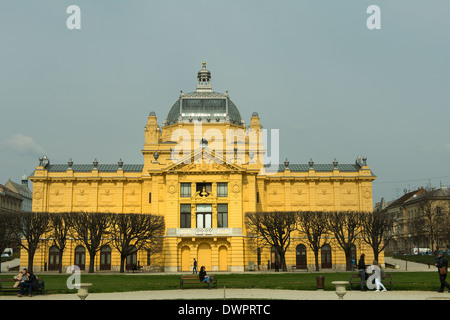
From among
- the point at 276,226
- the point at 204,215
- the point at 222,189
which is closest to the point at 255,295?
the point at 276,226

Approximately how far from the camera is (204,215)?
244ft

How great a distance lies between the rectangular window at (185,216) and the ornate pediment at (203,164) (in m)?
5.12

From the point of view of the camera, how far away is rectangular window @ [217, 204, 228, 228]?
74.3 meters

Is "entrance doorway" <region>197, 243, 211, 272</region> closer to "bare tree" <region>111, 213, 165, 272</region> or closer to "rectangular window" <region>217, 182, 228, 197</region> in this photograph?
"bare tree" <region>111, 213, 165, 272</region>

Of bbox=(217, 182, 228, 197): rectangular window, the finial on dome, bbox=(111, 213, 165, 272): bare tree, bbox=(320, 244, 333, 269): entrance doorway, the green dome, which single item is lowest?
bbox=(320, 244, 333, 269): entrance doorway

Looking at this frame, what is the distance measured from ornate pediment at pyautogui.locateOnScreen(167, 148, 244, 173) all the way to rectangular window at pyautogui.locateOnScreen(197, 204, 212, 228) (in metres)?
4.98

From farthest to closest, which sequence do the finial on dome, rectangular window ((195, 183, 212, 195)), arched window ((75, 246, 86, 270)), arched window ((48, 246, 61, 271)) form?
the finial on dome → arched window ((75, 246, 86, 270)) → arched window ((48, 246, 61, 271)) → rectangular window ((195, 183, 212, 195))

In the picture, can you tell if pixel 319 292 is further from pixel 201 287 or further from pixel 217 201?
pixel 217 201

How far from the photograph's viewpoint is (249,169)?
7806 cm

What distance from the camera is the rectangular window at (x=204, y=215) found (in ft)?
242

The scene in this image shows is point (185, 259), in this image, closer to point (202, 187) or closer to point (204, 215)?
point (204, 215)

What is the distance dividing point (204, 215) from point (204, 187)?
395 cm

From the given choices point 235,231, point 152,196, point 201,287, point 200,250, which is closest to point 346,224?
point 235,231

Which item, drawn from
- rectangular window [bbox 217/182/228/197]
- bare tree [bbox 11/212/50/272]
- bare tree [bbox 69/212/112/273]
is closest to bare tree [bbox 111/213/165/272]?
bare tree [bbox 69/212/112/273]
